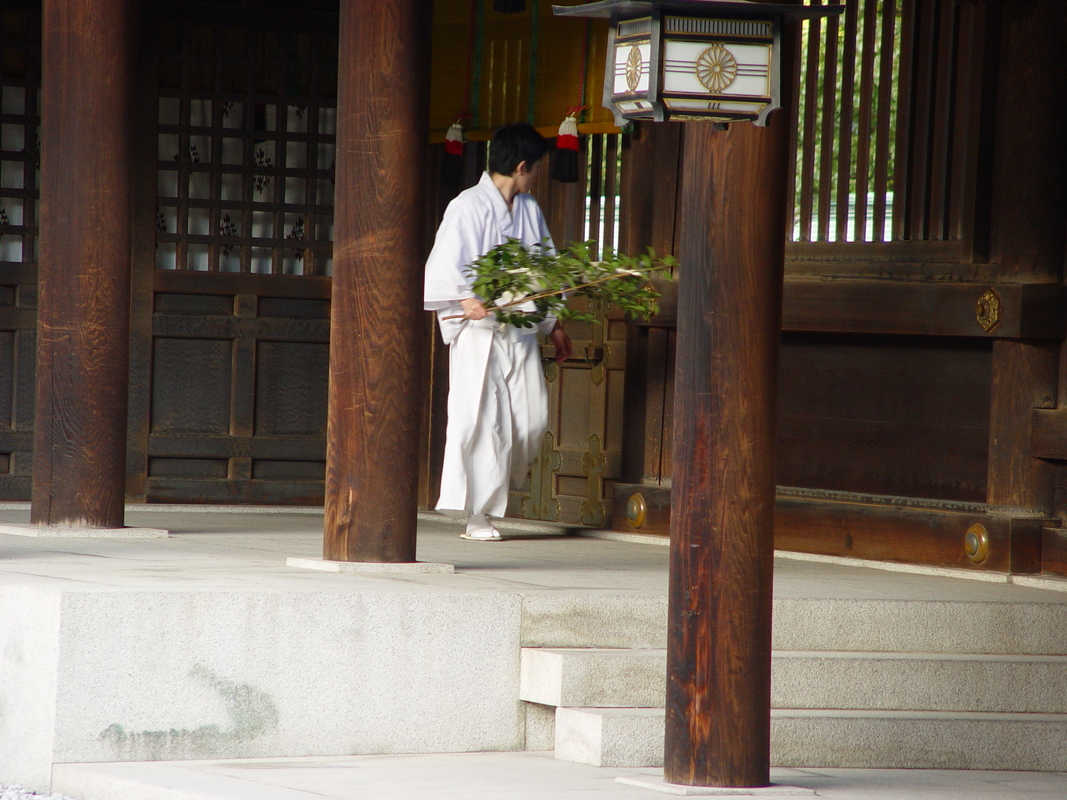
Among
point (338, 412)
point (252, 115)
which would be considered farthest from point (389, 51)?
point (252, 115)

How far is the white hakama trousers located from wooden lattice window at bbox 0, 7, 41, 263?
2602 mm

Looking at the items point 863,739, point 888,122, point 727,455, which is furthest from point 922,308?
point 727,455

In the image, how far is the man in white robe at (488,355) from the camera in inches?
251

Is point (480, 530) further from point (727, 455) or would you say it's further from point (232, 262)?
point (727, 455)

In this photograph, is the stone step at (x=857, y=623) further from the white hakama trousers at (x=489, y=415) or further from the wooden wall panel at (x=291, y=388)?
the wooden wall panel at (x=291, y=388)

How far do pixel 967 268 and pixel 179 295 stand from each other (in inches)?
150

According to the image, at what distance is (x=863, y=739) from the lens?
4652 millimetres

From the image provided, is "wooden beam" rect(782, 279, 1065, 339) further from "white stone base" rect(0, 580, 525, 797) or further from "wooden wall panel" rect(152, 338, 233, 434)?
"wooden wall panel" rect(152, 338, 233, 434)

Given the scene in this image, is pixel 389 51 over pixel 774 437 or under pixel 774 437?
over

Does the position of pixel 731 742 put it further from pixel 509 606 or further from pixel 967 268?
pixel 967 268

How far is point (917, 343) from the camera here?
6316 mm

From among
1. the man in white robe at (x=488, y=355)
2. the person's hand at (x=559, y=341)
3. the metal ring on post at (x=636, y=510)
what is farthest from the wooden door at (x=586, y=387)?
the man in white robe at (x=488, y=355)

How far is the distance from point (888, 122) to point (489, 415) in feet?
6.39

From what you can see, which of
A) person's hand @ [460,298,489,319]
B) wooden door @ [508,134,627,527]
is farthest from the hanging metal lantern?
wooden door @ [508,134,627,527]
